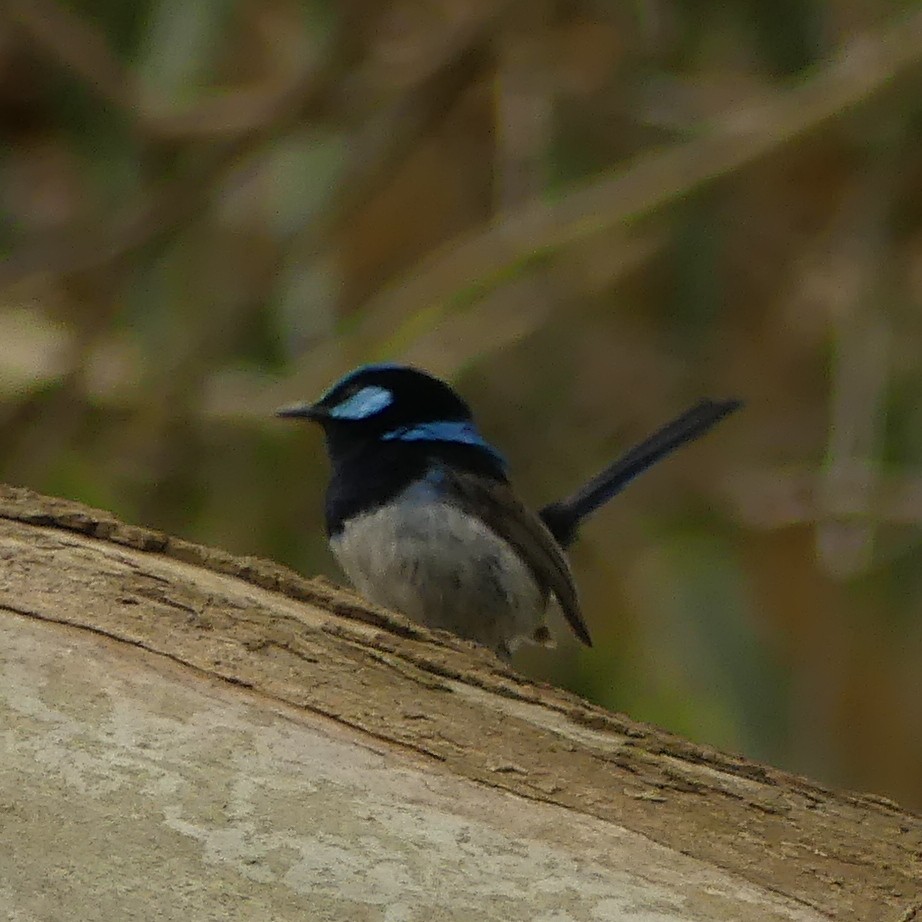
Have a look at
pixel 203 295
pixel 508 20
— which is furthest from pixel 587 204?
pixel 203 295

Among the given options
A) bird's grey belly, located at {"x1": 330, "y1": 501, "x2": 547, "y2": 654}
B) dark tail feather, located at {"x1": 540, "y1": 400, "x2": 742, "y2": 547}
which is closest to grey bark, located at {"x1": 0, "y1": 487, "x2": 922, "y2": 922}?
bird's grey belly, located at {"x1": 330, "y1": 501, "x2": 547, "y2": 654}

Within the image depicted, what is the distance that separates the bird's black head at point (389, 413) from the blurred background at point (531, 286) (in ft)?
2.51

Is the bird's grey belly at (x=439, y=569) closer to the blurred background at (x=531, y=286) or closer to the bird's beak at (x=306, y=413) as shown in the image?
the bird's beak at (x=306, y=413)

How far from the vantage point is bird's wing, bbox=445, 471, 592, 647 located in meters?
3.77

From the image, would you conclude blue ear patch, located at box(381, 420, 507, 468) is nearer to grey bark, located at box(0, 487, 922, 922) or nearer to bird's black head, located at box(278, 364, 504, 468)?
bird's black head, located at box(278, 364, 504, 468)

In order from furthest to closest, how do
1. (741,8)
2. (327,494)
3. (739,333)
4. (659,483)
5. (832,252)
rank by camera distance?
(739,333)
(832,252)
(659,483)
(741,8)
(327,494)

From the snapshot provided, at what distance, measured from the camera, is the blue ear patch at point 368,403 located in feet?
12.8

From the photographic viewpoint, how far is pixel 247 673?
2.10 m

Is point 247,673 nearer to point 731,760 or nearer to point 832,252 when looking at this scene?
point 731,760

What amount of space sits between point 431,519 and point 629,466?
79 cm

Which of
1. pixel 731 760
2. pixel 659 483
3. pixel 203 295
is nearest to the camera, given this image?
pixel 731 760

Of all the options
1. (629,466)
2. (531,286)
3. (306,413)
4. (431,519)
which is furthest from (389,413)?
(531,286)

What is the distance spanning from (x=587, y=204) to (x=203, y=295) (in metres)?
1.38

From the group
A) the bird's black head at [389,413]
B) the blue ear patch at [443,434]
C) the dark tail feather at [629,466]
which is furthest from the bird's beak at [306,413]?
the dark tail feather at [629,466]
